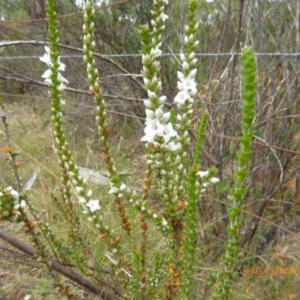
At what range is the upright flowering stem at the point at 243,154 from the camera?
0.80 metres

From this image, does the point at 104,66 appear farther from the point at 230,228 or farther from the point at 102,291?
the point at 230,228

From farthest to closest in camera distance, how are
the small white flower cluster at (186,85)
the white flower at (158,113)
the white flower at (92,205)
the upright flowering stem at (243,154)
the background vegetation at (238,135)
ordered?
the background vegetation at (238,135) → the white flower at (92,205) → the small white flower cluster at (186,85) → the white flower at (158,113) → the upright flowering stem at (243,154)

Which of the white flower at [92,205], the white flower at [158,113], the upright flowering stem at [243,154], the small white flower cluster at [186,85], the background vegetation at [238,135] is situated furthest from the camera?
the background vegetation at [238,135]

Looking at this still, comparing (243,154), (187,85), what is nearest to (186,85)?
(187,85)

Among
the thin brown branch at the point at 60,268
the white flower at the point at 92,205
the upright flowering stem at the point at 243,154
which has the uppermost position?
the upright flowering stem at the point at 243,154

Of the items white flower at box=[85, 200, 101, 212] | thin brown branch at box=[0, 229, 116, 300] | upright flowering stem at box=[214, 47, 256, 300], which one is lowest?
thin brown branch at box=[0, 229, 116, 300]

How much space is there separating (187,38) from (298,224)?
6.03ft

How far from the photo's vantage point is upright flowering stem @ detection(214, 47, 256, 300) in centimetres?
80

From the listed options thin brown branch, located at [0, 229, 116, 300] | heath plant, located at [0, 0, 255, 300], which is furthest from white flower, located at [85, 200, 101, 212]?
→ thin brown branch, located at [0, 229, 116, 300]

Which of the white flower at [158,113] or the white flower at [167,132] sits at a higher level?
the white flower at [158,113]

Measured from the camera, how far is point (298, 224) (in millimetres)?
2531

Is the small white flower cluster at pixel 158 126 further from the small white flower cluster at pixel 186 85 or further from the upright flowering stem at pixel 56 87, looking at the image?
the upright flowering stem at pixel 56 87

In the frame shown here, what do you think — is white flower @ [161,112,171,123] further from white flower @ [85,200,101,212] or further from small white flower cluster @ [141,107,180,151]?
white flower @ [85,200,101,212]

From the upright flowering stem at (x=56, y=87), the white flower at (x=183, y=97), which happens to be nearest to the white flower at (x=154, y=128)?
the white flower at (x=183, y=97)
